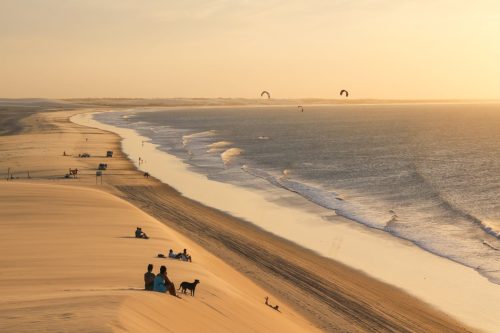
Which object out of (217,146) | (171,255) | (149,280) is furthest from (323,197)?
(217,146)

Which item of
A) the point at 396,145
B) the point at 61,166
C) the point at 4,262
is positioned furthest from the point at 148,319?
the point at 396,145

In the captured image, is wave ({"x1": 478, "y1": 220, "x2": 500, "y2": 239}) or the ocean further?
wave ({"x1": 478, "y1": 220, "x2": 500, "y2": 239})

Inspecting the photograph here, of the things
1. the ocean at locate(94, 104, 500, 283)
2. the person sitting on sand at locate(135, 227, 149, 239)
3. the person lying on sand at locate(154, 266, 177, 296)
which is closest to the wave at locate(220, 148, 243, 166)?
the ocean at locate(94, 104, 500, 283)

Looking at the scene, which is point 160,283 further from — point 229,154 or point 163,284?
point 229,154

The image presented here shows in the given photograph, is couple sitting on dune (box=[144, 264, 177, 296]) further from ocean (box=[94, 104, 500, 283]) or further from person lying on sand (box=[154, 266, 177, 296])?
ocean (box=[94, 104, 500, 283])

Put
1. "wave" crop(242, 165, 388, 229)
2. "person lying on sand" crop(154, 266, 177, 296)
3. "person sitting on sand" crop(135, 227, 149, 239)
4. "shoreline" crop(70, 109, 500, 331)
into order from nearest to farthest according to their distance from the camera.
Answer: "person lying on sand" crop(154, 266, 177, 296)
"shoreline" crop(70, 109, 500, 331)
"person sitting on sand" crop(135, 227, 149, 239)
"wave" crop(242, 165, 388, 229)
